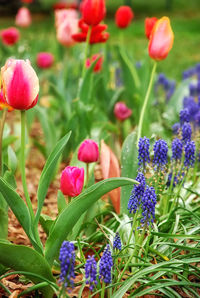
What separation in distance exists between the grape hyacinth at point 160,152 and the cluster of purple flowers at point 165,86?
8.08ft

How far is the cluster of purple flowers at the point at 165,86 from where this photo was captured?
405cm

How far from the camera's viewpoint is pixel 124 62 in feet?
10.8

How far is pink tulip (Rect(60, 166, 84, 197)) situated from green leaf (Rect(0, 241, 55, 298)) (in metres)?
0.24

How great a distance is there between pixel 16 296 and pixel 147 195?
0.54 m

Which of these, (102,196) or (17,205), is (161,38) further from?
(17,205)

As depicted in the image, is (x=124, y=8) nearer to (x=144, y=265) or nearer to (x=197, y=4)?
(x=144, y=265)

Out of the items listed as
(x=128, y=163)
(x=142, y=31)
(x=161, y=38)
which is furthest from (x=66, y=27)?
(x=142, y=31)

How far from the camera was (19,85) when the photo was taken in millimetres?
1402

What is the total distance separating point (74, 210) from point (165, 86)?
2.81m

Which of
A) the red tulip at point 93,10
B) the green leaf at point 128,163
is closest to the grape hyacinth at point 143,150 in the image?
the green leaf at point 128,163

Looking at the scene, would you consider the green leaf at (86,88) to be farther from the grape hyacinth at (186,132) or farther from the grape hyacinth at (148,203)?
the grape hyacinth at (148,203)

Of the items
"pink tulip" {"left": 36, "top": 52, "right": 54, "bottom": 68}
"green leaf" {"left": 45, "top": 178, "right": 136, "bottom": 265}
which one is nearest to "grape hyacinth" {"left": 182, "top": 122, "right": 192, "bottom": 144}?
"green leaf" {"left": 45, "top": 178, "right": 136, "bottom": 265}

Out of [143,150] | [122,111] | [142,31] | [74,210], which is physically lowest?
[142,31]

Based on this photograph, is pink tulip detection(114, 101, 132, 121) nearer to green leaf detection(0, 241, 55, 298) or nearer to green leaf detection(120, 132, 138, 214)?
green leaf detection(120, 132, 138, 214)
